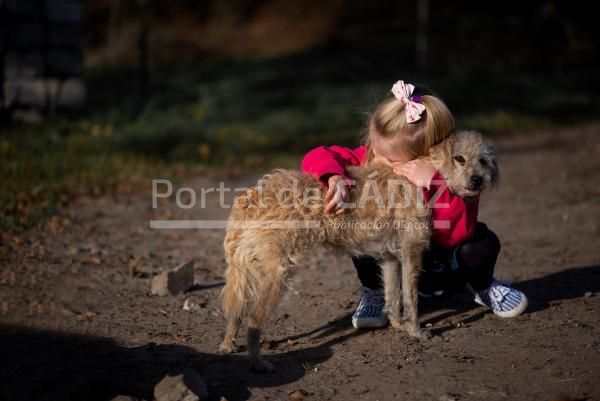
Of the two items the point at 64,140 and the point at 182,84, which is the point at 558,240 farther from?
the point at 182,84

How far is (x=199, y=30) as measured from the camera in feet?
71.2

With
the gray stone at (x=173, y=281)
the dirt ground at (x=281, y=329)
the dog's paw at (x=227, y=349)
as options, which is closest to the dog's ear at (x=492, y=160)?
the dirt ground at (x=281, y=329)

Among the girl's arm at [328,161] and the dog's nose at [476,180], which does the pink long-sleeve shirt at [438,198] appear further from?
the dog's nose at [476,180]

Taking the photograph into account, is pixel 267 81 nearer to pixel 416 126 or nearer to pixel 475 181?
pixel 416 126

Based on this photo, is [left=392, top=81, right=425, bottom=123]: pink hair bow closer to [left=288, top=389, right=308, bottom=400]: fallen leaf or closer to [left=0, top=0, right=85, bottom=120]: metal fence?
[left=288, top=389, right=308, bottom=400]: fallen leaf

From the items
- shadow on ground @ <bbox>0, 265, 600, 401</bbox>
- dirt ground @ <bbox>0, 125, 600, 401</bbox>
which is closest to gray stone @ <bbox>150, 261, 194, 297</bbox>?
dirt ground @ <bbox>0, 125, 600, 401</bbox>

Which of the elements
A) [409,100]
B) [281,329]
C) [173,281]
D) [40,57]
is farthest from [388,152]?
[40,57]

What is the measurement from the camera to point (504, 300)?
183 inches

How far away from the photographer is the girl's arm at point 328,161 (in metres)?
4.04

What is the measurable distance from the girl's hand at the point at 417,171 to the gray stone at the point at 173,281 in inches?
72.8

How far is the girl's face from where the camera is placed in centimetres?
438

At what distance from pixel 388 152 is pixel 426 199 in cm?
38

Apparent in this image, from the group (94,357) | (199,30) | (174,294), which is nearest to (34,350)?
(94,357)

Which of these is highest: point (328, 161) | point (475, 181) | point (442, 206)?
point (328, 161)
